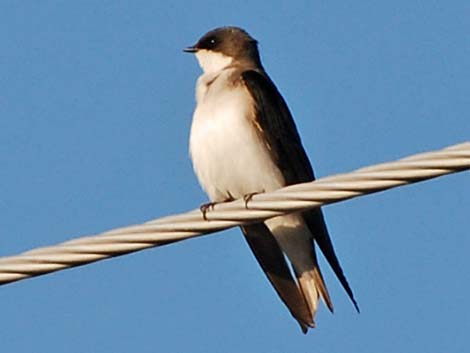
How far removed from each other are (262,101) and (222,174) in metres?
0.45

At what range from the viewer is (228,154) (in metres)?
6.42

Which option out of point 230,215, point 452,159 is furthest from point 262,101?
point 452,159

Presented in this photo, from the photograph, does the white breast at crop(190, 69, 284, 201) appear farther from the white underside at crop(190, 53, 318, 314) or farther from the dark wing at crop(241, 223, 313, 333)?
the dark wing at crop(241, 223, 313, 333)

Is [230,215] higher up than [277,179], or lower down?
lower down

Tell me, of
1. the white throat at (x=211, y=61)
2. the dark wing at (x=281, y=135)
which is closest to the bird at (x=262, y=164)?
the dark wing at (x=281, y=135)

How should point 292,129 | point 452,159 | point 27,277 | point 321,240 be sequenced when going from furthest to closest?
point 292,129 < point 321,240 < point 27,277 < point 452,159

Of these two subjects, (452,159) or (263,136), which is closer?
(452,159)

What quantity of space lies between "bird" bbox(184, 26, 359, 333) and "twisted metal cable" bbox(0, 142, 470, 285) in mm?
2433

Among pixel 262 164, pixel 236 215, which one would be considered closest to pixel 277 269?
pixel 262 164

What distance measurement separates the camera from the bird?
637cm

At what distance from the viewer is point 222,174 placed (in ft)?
21.0

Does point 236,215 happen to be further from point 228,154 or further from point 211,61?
point 211,61

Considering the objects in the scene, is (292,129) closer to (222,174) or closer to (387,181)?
(222,174)

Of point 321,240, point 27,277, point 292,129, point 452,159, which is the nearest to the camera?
point 452,159
